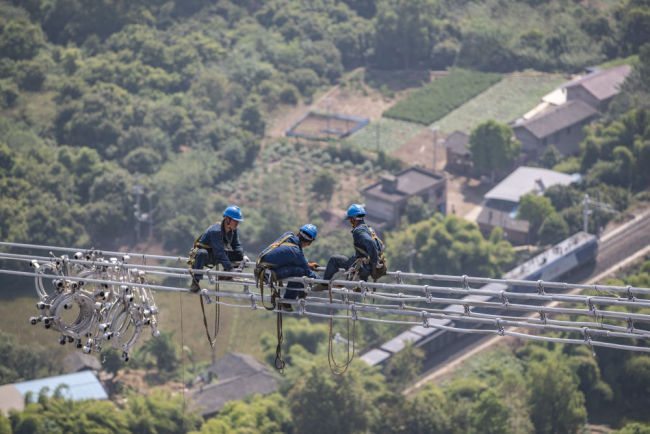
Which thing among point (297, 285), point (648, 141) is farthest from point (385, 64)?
point (297, 285)

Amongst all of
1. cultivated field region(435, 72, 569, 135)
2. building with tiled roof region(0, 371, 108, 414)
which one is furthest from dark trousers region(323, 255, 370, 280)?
cultivated field region(435, 72, 569, 135)

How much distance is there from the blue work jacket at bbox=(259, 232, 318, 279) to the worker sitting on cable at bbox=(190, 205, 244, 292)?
1664 mm

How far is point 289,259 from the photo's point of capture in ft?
98.3

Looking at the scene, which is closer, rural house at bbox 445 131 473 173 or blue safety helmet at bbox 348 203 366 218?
blue safety helmet at bbox 348 203 366 218

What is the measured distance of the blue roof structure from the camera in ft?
250

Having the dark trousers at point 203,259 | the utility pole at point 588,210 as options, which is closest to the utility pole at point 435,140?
the utility pole at point 588,210

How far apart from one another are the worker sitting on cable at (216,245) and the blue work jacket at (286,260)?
166 centimetres

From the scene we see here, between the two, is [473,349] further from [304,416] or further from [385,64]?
[385,64]

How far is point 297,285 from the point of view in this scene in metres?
30.2

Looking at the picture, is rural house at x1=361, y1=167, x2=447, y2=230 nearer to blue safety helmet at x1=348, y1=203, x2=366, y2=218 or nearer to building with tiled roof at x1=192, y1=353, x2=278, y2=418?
building with tiled roof at x1=192, y1=353, x2=278, y2=418

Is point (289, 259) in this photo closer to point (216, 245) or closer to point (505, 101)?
point (216, 245)

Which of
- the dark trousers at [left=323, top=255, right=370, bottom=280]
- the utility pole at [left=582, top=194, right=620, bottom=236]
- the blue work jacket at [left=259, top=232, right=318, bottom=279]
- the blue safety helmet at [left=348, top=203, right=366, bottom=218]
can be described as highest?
the blue safety helmet at [left=348, top=203, right=366, bottom=218]

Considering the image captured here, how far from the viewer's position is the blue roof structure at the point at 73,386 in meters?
76.1

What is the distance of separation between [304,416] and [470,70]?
64.8 metres
